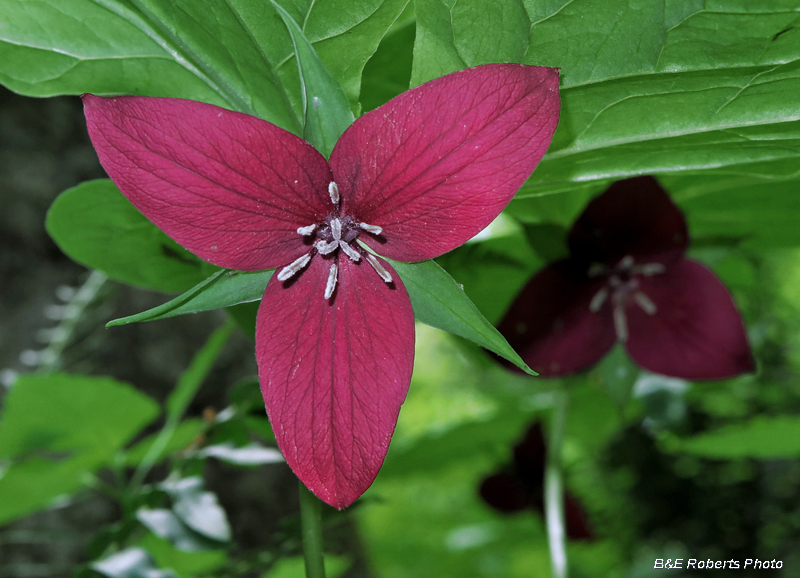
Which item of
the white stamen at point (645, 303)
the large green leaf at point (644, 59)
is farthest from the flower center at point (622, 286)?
the large green leaf at point (644, 59)

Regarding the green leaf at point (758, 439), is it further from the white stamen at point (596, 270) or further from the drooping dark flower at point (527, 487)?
the white stamen at point (596, 270)

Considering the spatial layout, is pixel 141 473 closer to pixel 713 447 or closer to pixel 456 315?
pixel 456 315

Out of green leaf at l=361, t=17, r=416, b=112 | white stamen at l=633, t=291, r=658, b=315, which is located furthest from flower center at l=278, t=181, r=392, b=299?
white stamen at l=633, t=291, r=658, b=315

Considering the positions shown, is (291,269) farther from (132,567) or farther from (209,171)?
(132,567)

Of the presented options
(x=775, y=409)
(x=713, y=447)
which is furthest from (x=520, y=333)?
(x=775, y=409)

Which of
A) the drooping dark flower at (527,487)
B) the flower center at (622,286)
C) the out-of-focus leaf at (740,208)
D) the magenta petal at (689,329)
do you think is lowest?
the magenta petal at (689,329)

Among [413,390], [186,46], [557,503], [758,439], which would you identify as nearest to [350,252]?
[186,46]
